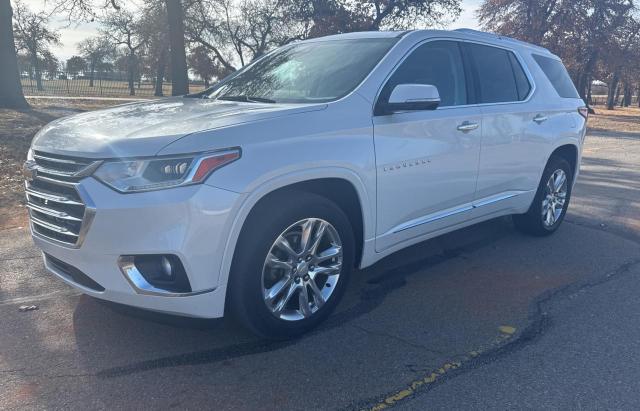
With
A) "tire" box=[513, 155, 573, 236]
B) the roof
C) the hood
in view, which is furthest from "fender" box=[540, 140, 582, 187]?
the hood

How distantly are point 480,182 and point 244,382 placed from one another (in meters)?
2.74

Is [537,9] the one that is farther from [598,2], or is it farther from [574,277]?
[574,277]

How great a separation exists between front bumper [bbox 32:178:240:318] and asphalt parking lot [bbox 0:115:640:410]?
0.42 metres

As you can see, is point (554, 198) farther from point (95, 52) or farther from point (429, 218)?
point (95, 52)

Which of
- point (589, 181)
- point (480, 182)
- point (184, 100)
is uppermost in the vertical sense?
point (184, 100)

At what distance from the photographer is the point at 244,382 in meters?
3.11

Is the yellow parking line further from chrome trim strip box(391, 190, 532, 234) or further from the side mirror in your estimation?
the side mirror

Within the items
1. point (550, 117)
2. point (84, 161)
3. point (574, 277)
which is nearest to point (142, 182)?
point (84, 161)

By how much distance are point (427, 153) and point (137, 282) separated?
2218mm

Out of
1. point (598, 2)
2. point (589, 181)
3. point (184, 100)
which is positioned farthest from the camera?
point (598, 2)

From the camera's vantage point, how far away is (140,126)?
3.37 meters

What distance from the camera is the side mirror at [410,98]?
3.80 metres

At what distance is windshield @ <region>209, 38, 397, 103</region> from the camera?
13.5 ft

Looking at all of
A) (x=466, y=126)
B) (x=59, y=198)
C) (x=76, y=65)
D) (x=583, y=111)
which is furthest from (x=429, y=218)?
(x=76, y=65)
